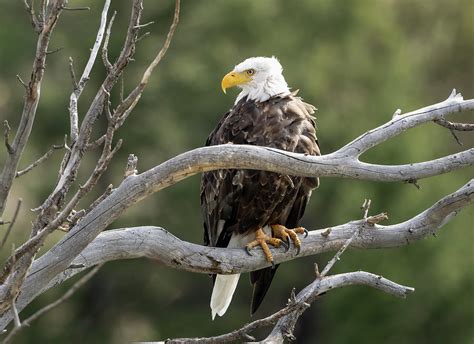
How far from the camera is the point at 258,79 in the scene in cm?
640

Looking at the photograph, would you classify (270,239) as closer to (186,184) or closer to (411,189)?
(411,189)

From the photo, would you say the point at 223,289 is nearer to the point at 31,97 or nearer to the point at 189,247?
the point at 189,247

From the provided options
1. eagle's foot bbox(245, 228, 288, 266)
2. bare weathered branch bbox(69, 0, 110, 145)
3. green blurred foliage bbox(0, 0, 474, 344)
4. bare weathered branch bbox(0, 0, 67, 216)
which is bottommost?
bare weathered branch bbox(0, 0, 67, 216)

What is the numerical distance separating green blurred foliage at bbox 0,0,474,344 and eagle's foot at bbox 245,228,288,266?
10.2 metres

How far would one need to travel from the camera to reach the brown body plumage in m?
5.86

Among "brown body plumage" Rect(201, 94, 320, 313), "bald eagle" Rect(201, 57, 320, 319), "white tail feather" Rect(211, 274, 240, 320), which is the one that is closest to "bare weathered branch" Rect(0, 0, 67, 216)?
"bald eagle" Rect(201, 57, 320, 319)

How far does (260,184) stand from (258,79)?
0.78 m

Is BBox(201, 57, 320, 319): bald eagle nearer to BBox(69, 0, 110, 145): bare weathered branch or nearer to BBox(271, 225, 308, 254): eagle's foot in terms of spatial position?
BBox(271, 225, 308, 254): eagle's foot

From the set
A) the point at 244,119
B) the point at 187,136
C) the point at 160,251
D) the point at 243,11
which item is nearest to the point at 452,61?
the point at 243,11

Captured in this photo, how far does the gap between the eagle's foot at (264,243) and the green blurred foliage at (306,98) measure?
10.2 m

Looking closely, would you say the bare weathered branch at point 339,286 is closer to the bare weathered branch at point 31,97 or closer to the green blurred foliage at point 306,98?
the bare weathered branch at point 31,97

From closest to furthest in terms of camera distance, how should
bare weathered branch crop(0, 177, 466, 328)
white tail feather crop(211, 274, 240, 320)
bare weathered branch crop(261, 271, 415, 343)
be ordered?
bare weathered branch crop(0, 177, 466, 328) → bare weathered branch crop(261, 271, 415, 343) → white tail feather crop(211, 274, 240, 320)

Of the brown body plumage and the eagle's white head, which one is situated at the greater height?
the eagle's white head

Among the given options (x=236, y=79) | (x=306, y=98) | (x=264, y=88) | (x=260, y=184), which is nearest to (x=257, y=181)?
(x=260, y=184)
